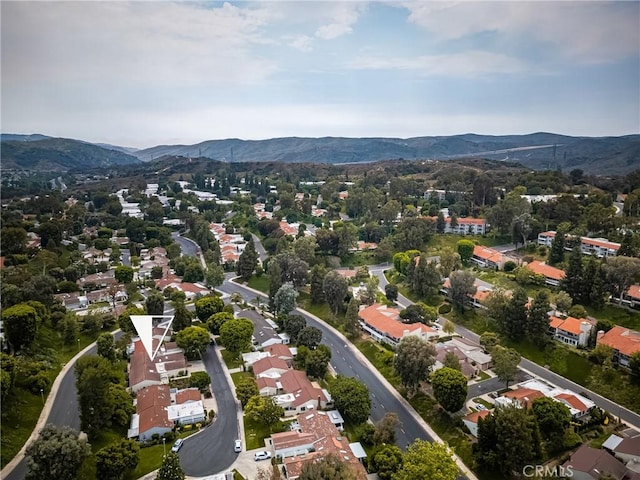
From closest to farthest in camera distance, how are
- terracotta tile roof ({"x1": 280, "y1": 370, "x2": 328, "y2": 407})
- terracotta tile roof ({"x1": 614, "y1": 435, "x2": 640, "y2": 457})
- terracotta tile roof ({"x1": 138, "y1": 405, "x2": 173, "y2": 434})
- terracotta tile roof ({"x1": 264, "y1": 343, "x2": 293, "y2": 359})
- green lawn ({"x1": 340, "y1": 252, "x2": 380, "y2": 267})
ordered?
1. terracotta tile roof ({"x1": 614, "y1": 435, "x2": 640, "y2": 457})
2. terracotta tile roof ({"x1": 138, "y1": 405, "x2": 173, "y2": 434})
3. terracotta tile roof ({"x1": 280, "y1": 370, "x2": 328, "y2": 407})
4. terracotta tile roof ({"x1": 264, "y1": 343, "x2": 293, "y2": 359})
5. green lawn ({"x1": 340, "y1": 252, "x2": 380, "y2": 267})

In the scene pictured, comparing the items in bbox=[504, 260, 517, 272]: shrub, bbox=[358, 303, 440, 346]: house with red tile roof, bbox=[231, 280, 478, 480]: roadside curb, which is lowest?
bbox=[231, 280, 478, 480]: roadside curb

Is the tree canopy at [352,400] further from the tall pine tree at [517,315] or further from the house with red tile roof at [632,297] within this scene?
the house with red tile roof at [632,297]

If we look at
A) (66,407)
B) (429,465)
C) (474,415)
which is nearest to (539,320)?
(474,415)

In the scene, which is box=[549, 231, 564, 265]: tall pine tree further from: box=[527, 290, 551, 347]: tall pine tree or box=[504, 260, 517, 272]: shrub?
box=[527, 290, 551, 347]: tall pine tree

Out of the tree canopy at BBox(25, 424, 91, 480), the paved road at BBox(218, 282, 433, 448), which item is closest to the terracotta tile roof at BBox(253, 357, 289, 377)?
the paved road at BBox(218, 282, 433, 448)

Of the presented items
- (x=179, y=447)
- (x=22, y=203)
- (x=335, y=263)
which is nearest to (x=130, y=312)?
(x=179, y=447)
